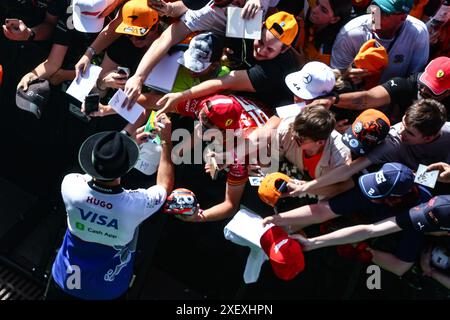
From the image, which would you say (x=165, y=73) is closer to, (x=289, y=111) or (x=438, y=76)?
(x=289, y=111)

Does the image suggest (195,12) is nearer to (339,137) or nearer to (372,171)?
(339,137)

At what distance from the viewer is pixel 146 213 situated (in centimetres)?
333

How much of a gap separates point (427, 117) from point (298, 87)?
71 centimetres

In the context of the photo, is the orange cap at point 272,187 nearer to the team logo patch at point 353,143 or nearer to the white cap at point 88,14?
the team logo patch at point 353,143

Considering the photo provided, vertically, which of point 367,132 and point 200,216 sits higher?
point 367,132

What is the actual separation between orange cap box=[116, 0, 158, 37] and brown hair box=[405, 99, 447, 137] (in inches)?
66.5

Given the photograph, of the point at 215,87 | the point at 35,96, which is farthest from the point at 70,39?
the point at 215,87

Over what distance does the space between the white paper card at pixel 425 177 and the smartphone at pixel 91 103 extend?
1.95 meters

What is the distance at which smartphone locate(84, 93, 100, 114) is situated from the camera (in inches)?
150

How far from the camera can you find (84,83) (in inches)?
156

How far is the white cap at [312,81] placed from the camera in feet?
11.1

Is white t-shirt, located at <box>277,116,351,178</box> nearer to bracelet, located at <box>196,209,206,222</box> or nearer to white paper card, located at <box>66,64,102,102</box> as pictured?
bracelet, located at <box>196,209,206,222</box>

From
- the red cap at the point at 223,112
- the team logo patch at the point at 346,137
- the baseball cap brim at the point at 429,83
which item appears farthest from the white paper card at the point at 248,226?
the baseball cap brim at the point at 429,83


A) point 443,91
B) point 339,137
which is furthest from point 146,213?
point 443,91
